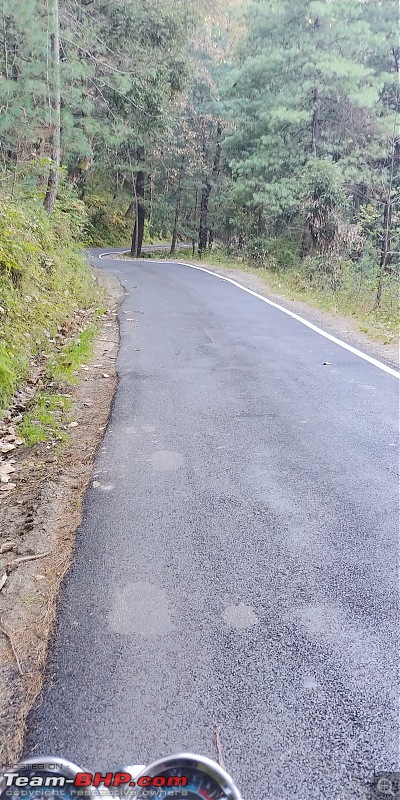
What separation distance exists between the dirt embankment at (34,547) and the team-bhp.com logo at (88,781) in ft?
0.96

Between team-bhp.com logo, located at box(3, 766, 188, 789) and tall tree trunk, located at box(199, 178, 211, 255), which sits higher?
tall tree trunk, located at box(199, 178, 211, 255)

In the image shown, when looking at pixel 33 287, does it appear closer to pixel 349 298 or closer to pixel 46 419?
pixel 46 419

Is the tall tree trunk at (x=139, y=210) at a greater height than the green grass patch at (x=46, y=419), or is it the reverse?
the tall tree trunk at (x=139, y=210)

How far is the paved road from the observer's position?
2053mm

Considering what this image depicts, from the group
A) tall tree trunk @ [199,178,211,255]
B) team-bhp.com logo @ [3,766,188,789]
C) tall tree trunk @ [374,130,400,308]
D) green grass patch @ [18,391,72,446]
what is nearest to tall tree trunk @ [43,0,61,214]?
tall tree trunk @ [374,130,400,308]

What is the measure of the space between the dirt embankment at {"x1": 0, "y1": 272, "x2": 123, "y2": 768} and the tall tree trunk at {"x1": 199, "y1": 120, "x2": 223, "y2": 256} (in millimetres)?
28069

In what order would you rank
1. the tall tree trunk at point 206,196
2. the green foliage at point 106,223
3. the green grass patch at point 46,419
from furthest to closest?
the green foliage at point 106,223 → the tall tree trunk at point 206,196 → the green grass patch at point 46,419

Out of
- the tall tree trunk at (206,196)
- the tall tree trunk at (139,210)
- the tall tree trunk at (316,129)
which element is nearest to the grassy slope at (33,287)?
the tall tree trunk at (316,129)

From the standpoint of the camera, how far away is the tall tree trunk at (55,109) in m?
12.6

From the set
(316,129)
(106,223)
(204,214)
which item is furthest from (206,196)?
(316,129)

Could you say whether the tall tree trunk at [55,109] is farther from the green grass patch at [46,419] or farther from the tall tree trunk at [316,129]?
the tall tree trunk at [316,129]

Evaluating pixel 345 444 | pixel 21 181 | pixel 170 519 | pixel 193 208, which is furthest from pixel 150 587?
pixel 193 208

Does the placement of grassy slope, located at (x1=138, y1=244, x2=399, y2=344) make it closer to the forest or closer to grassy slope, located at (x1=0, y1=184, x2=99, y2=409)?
the forest

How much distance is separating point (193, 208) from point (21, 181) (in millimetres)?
22467
